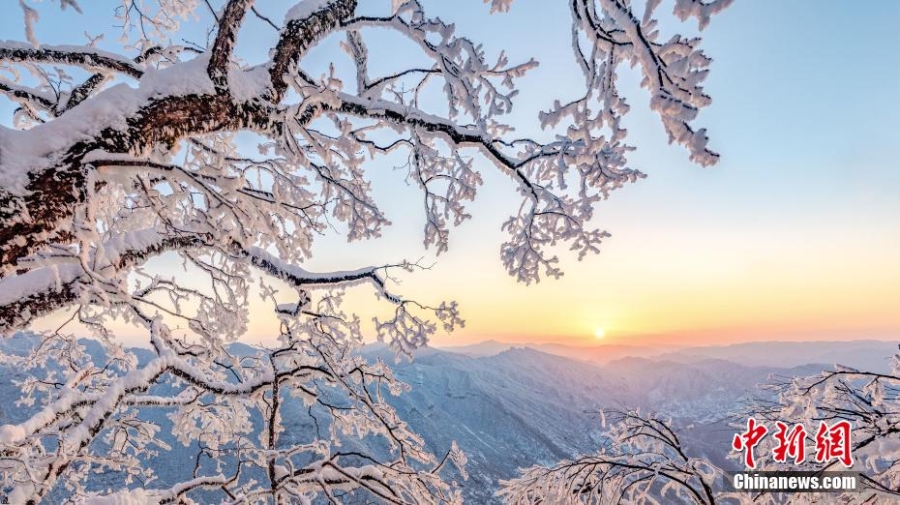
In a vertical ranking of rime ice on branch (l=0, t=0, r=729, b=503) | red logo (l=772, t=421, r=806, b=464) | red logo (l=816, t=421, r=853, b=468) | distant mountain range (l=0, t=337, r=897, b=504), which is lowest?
distant mountain range (l=0, t=337, r=897, b=504)

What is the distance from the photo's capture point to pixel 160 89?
1.92 m

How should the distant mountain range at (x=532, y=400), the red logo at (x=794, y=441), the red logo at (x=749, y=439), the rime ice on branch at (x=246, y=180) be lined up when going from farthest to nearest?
1. the distant mountain range at (x=532, y=400)
2. the red logo at (x=749, y=439)
3. the red logo at (x=794, y=441)
4. the rime ice on branch at (x=246, y=180)

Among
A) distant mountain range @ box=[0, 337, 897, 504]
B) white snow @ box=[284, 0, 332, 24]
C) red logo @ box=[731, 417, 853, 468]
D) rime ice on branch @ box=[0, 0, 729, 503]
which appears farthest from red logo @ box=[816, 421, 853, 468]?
distant mountain range @ box=[0, 337, 897, 504]

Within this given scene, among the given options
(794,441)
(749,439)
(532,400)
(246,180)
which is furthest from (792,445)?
(532,400)

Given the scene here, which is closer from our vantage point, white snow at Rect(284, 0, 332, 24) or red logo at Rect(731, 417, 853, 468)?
white snow at Rect(284, 0, 332, 24)

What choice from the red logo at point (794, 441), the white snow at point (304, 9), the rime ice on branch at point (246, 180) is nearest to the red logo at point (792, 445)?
the red logo at point (794, 441)

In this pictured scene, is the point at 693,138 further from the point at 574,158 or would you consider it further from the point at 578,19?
the point at 574,158

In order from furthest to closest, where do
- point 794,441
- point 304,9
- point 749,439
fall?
point 794,441
point 749,439
point 304,9

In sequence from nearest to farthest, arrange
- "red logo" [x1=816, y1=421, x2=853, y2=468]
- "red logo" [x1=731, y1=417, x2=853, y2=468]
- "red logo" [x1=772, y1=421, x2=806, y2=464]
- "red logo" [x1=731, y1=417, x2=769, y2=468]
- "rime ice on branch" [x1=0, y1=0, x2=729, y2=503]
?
"rime ice on branch" [x1=0, y1=0, x2=729, y2=503] < "red logo" [x1=816, y1=421, x2=853, y2=468] < "red logo" [x1=731, y1=417, x2=853, y2=468] < "red logo" [x1=731, y1=417, x2=769, y2=468] < "red logo" [x1=772, y1=421, x2=806, y2=464]

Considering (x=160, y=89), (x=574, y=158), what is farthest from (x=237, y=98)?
(x=574, y=158)

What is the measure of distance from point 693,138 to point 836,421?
5.95 meters

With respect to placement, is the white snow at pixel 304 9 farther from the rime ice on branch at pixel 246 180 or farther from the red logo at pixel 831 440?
the red logo at pixel 831 440

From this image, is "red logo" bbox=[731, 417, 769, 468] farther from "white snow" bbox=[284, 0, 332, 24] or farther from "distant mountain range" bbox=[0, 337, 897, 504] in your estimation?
"distant mountain range" bbox=[0, 337, 897, 504]

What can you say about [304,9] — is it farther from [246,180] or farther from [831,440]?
[831,440]
